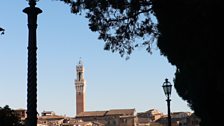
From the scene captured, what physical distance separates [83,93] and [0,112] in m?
143

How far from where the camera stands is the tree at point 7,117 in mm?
26609

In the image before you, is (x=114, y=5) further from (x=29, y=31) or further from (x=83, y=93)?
(x=83, y=93)

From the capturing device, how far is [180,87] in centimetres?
1702

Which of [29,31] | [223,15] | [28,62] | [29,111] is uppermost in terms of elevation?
[223,15]

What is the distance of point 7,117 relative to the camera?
27.2m

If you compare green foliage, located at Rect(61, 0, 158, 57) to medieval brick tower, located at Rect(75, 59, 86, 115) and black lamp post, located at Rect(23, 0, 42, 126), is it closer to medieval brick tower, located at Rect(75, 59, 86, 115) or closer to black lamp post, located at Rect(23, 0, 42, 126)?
black lamp post, located at Rect(23, 0, 42, 126)

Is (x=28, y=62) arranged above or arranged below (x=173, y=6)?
below

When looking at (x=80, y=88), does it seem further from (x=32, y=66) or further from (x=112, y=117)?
(x=32, y=66)

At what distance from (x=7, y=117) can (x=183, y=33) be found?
16765 millimetres

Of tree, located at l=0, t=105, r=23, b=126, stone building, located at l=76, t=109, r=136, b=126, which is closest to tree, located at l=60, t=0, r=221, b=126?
tree, located at l=0, t=105, r=23, b=126

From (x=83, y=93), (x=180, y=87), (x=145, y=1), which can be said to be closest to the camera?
(x=145, y=1)

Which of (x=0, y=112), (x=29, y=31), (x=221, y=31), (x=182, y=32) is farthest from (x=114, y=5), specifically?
(x=0, y=112)

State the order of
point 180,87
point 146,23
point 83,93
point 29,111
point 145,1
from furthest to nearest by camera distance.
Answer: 1. point 83,93
2. point 180,87
3. point 146,23
4. point 145,1
5. point 29,111

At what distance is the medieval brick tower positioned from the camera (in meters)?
165
